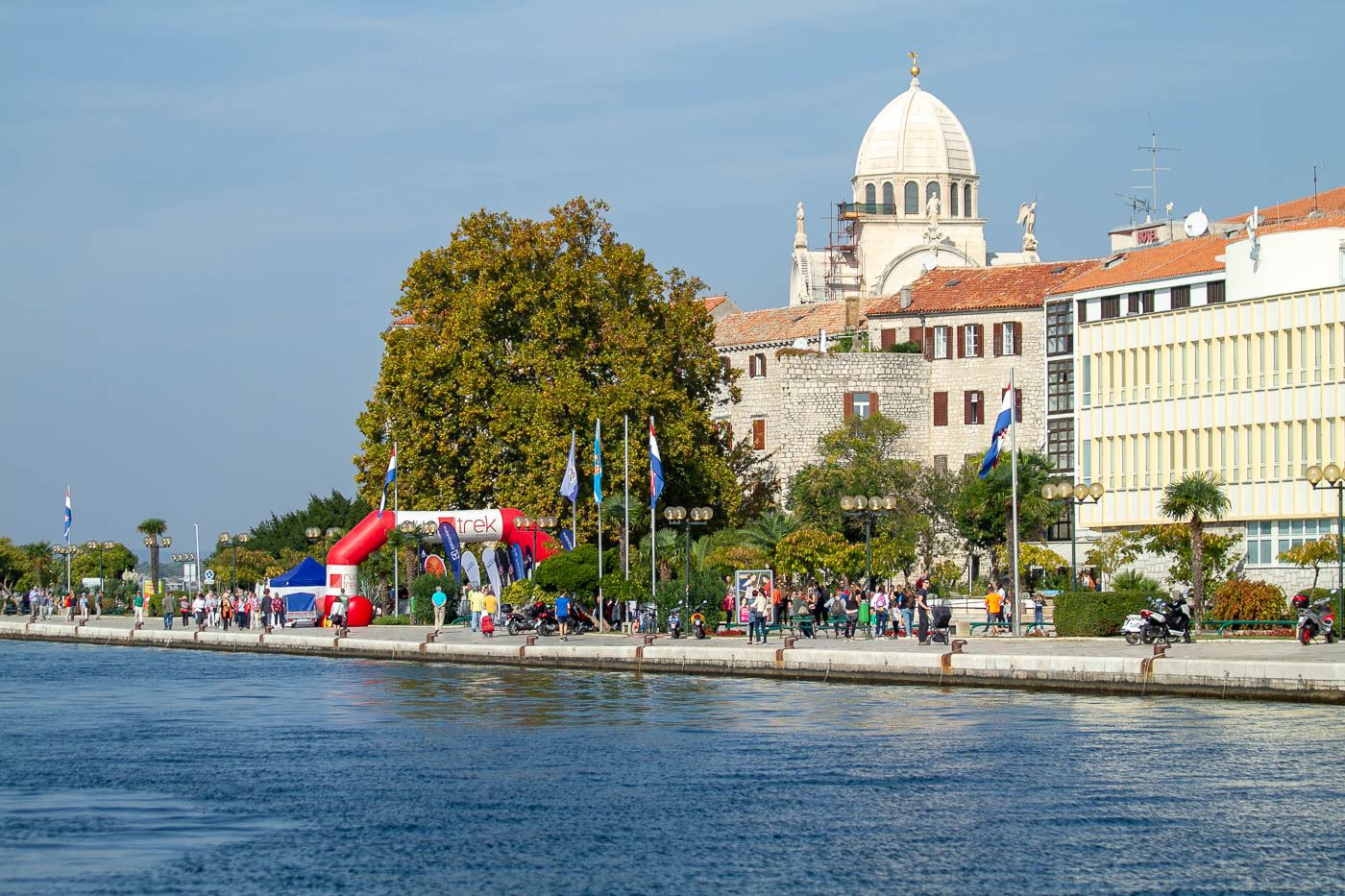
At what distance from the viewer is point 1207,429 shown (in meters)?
66.6

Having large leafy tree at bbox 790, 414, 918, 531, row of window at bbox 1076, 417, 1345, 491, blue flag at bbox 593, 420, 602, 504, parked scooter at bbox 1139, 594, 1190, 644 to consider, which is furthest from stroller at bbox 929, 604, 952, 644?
large leafy tree at bbox 790, 414, 918, 531

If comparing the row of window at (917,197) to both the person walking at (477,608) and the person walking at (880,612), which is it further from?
the person walking at (880,612)

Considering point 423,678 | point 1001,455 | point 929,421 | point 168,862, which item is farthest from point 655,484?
point 929,421

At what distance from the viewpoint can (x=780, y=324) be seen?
4082 inches

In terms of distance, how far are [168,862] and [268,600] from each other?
4658cm

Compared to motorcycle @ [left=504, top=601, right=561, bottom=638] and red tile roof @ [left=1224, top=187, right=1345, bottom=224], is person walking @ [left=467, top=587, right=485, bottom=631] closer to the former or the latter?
motorcycle @ [left=504, top=601, right=561, bottom=638]

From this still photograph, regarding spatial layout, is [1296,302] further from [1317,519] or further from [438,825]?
[438,825]

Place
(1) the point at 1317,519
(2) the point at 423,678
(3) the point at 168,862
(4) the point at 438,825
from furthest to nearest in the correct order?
(1) the point at 1317,519 → (2) the point at 423,678 → (4) the point at 438,825 → (3) the point at 168,862

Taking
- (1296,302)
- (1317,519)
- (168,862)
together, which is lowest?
(168,862)

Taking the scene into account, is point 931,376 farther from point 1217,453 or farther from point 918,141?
point 918,141

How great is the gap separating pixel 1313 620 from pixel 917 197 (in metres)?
86.6

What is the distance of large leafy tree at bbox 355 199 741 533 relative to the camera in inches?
2514

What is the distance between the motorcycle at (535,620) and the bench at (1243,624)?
16198 mm

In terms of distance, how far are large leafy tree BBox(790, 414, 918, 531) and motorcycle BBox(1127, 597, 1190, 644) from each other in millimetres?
36857
